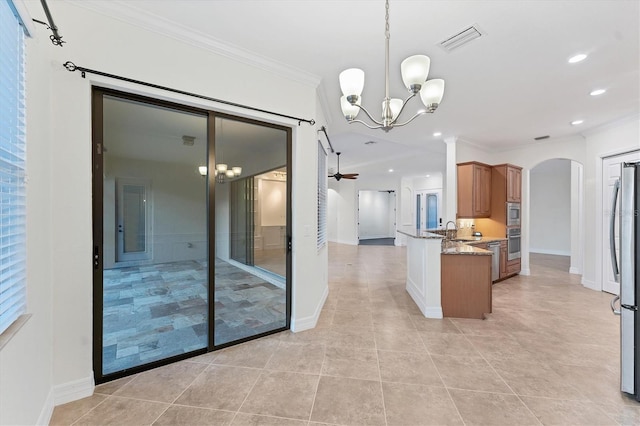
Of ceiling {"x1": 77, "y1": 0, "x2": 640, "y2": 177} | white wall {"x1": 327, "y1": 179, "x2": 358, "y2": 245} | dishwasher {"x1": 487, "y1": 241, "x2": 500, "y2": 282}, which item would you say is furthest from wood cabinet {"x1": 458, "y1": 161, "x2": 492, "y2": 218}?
white wall {"x1": 327, "y1": 179, "x2": 358, "y2": 245}

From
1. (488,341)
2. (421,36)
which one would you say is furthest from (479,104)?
(488,341)

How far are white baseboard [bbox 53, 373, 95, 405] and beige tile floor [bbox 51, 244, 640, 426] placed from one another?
2.3 inches

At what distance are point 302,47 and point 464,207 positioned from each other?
4462mm

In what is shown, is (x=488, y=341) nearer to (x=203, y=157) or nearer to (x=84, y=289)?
(x=203, y=157)

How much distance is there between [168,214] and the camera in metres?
2.49

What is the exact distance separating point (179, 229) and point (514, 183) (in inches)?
259

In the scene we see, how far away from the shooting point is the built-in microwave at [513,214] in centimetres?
559

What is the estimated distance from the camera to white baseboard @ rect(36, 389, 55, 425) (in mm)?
1604

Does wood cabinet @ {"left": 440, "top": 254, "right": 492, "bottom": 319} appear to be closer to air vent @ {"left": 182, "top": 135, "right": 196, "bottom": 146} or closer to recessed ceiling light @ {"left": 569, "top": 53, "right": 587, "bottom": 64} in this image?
recessed ceiling light @ {"left": 569, "top": 53, "right": 587, "bottom": 64}

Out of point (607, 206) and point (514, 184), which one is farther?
point (514, 184)

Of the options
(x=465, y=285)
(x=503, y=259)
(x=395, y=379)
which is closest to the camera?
(x=395, y=379)

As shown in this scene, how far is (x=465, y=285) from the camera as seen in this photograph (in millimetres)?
3492

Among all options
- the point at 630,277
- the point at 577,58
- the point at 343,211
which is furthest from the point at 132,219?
the point at 343,211

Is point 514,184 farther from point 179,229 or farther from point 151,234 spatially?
point 151,234
